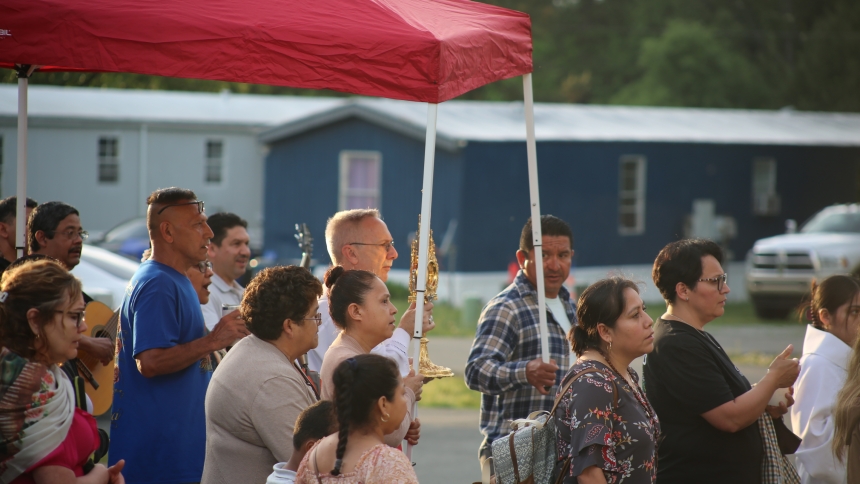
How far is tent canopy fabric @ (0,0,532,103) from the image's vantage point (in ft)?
12.5

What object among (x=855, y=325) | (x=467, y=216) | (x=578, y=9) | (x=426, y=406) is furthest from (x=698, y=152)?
A: (x=578, y=9)

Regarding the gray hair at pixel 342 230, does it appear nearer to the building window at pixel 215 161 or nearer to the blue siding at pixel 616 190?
the blue siding at pixel 616 190

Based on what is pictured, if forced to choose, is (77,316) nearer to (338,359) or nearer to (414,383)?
(338,359)

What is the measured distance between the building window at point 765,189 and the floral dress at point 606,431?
22.7 m

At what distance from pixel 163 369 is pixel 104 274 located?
19.9 feet

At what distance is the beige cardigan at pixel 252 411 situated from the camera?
3467 millimetres

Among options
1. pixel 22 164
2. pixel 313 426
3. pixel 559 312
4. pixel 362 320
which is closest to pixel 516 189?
pixel 559 312

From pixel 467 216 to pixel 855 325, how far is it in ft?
50.5

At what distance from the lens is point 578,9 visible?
175 feet

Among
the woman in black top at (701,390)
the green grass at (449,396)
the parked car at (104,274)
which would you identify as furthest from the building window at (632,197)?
the woman in black top at (701,390)

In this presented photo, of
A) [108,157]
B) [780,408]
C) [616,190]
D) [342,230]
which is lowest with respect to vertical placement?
[780,408]

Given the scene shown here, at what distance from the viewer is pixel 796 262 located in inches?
720

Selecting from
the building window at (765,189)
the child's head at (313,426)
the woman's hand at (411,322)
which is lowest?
the child's head at (313,426)

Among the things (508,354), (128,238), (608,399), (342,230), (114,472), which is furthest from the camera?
(128,238)
